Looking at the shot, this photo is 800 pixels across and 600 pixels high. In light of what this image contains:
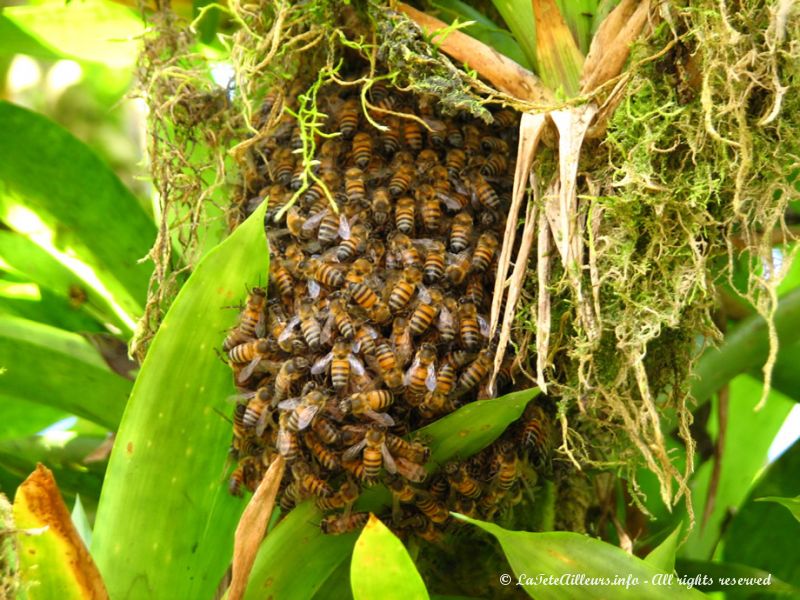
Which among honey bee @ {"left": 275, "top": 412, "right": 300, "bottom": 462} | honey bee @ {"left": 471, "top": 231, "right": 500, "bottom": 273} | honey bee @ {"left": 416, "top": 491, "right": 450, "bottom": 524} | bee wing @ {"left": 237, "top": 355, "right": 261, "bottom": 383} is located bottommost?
honey bee @ {"left": 416, "top": 491, "right": 450, "bottom": 524}

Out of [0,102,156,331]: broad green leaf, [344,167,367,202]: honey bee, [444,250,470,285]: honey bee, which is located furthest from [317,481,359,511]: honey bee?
[0,102,156,331]: broad green leaf

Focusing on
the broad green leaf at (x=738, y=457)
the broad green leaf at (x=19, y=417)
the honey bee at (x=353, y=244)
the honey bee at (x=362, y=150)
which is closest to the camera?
the honey bee at (x=353, y=244)

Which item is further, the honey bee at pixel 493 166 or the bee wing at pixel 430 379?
the honey bee at pixel 493 166

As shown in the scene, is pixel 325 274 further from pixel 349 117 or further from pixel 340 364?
pixel 349 117

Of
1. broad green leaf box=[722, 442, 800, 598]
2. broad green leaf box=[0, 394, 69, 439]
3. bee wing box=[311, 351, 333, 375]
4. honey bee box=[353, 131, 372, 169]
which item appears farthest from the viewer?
broad green leaf box=[0, 394, 69, 439]

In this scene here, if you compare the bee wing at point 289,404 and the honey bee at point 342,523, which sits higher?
the bee wing at point 289,404

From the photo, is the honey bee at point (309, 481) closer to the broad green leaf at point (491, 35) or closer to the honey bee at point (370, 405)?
the honey bee at point (370, 405)

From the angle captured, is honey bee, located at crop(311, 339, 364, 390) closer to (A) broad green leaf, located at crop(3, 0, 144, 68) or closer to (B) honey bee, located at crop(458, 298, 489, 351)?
(B) honey bee, located at crop(458, 298, 489, 351)

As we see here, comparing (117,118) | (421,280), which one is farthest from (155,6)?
(421,280)

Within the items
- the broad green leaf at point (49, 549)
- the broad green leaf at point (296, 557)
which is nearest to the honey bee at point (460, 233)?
the broad green leaf at point (296, 557)
